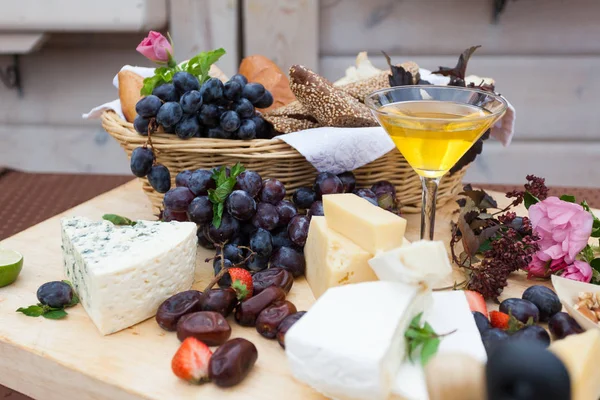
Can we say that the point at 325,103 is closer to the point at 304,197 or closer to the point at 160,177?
the point at 304,197

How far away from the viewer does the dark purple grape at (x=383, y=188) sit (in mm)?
1196

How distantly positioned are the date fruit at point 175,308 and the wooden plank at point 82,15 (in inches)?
63.4

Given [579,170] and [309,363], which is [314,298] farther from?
[579,170]

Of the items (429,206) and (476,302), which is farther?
(429,206)

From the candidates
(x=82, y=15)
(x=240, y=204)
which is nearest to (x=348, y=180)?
(x=240, y=204)

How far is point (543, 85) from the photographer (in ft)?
7.46

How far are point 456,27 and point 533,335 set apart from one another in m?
1.70

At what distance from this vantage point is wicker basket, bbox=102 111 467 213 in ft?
3.71

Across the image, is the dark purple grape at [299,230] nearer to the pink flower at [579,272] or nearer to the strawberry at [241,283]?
the strawberry at [241,283]

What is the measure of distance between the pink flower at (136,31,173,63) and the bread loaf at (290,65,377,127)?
0.28 m

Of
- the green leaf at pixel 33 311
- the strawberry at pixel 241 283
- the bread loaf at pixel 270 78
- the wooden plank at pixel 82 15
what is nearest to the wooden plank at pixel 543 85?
the wooden plank at pixel 82 15

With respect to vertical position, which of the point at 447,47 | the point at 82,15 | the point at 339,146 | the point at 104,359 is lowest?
the point at 104,359

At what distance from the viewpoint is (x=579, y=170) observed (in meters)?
2.39

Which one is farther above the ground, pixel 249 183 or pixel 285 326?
pixel 249 183
